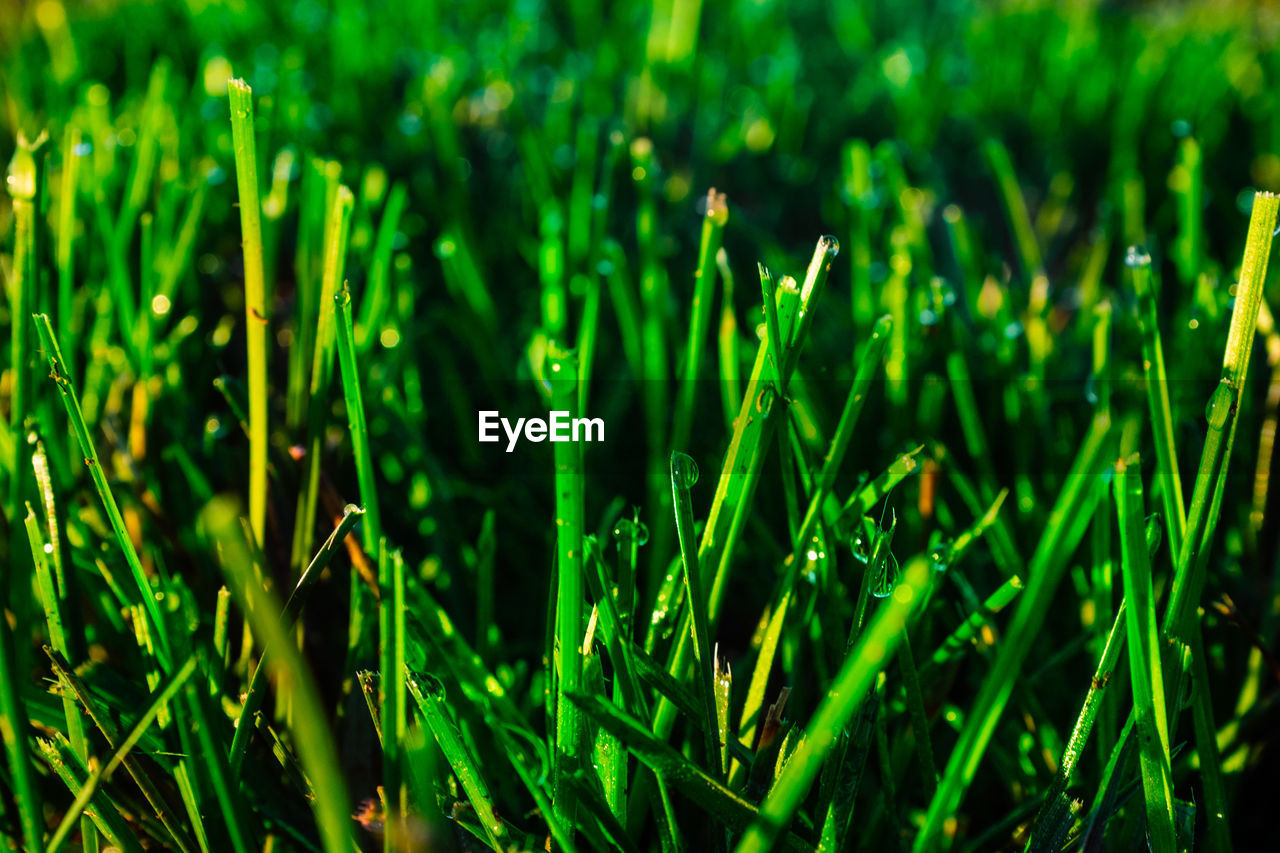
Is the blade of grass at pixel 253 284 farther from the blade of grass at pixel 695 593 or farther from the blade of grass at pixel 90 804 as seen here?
the blade of grass at pixel 695 593

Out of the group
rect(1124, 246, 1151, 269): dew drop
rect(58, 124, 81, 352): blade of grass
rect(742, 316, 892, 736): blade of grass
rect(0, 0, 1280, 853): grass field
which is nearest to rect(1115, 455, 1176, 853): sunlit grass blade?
rect(0, 0, 1280, 853): grass field

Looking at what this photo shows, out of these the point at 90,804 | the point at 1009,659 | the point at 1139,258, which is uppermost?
the point at 1139,258

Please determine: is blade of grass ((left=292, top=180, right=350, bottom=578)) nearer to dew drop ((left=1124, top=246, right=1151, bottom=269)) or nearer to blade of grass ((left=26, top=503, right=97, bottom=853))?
blade of grass ((left=26, top=503, right=97, bottom=853))

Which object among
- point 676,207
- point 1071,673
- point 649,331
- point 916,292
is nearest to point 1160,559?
point 1071,673

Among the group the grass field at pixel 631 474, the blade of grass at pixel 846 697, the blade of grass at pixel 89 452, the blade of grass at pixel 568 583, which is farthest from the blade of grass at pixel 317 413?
the blade of grass at pixel 846 697

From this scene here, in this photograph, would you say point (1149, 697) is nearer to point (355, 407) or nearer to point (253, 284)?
point (355, 407)

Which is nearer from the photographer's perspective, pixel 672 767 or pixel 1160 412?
pixel 672 767

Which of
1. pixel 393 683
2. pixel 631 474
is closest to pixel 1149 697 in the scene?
pixel 393 683

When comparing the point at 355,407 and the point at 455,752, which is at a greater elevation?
the point at 355,407

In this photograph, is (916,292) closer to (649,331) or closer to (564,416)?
(649,331)
